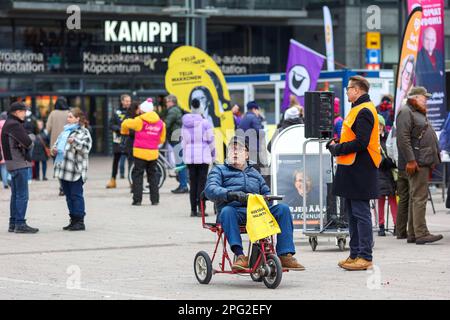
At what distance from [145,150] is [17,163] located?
4.87 m

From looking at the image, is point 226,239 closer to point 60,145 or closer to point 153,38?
point 60,145

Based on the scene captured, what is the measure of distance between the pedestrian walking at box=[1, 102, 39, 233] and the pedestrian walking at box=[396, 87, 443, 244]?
5.03 meters

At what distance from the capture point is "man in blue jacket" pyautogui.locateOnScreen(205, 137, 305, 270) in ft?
36.3

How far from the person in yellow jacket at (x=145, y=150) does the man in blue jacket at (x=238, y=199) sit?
9.37 metres

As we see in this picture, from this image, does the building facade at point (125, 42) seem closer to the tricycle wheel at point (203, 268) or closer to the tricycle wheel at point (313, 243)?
the tricycle wheel at point (313, 243)

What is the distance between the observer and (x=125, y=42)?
4097 centimetres

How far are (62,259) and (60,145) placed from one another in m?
3.74

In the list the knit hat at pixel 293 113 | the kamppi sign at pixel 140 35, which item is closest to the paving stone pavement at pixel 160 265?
the knit hat at pixel 293 113

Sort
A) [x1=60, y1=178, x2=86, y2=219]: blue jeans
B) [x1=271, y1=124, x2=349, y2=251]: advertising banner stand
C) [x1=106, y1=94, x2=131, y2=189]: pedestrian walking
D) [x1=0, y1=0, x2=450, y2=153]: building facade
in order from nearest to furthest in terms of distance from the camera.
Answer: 1. [x1=271, y1=124, x2=349, y2=251]: advertising banner stand
2. [x1=60, y1=178, x2=86, y2=219]: blue jeans
3. [x1=106, y1=94, x2=131, y2=189]: pedestrian walking
4. [x1=0, y1=0, x2=450, y2=153]: building facade

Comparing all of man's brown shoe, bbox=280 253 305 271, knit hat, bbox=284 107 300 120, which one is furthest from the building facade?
man's brown shoe, bbox=280 253 305 271

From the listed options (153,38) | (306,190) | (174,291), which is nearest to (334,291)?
(174,291)

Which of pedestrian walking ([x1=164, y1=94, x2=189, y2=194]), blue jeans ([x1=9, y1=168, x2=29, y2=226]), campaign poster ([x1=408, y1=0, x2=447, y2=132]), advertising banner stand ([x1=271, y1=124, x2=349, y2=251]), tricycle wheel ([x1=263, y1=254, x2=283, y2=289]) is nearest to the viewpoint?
tricycle wheel ([x1=263, y1=254, x2=283, y2=289])

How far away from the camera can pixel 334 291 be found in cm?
1048

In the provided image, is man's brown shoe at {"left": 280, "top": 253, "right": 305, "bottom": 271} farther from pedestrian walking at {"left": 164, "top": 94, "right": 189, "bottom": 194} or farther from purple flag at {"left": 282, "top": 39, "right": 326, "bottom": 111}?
purple flag at {"left": 282, "top": 39, "right": 326, "bottom": 111}
